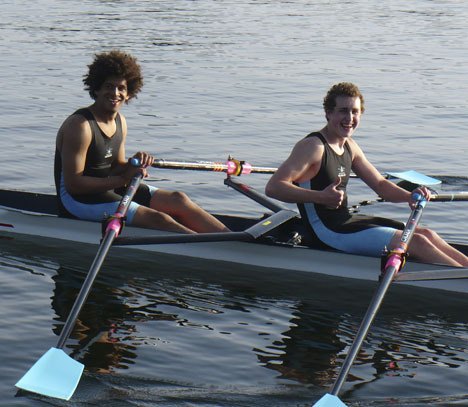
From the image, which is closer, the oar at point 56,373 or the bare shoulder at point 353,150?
the oar at point 56,373

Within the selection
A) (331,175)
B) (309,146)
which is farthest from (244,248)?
(309,146)

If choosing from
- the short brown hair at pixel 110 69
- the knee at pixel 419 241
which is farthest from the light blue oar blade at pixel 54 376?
the knee at pixel 419 241

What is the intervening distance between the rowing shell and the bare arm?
22.4 inches

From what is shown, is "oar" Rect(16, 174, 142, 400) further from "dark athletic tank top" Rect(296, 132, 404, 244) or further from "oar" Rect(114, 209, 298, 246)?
"dark athletic tank top" Rect(296, 132, 404, 244)

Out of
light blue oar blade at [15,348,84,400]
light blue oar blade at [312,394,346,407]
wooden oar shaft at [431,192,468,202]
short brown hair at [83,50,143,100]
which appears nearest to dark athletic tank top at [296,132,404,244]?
wooden oar shaft at [431,192,468,202]

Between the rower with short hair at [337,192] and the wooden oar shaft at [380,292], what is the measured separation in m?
0.31

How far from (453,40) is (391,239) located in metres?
18.5

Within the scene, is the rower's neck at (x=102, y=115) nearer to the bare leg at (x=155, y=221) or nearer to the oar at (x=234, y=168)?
the oar at (x=234, y=168)

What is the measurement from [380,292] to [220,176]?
617 cm

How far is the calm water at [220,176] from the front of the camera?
745 centimetres

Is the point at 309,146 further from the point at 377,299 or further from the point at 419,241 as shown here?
the point at 377,299

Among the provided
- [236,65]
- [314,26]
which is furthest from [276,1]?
[236,65]

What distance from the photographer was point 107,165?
31.2 ft

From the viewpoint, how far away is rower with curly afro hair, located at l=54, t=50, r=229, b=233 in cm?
915
